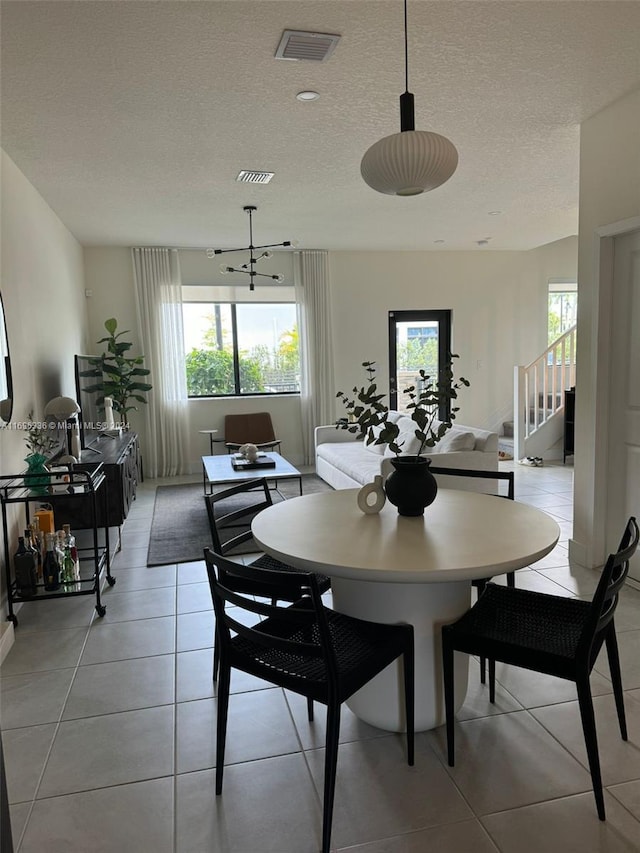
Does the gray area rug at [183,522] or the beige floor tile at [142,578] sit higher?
the gray area rug at [183,522]

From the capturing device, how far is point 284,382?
7.74m

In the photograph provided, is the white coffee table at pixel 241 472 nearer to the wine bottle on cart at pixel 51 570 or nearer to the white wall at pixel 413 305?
the wine bottle on cart at pixel 51 570

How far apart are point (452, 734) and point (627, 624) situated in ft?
4.87

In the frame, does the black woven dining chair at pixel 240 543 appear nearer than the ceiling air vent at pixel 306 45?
Yes

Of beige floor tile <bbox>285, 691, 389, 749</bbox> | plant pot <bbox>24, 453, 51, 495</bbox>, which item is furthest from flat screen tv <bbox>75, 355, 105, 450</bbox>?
beige floor tile <bbox>285, 691, 389, 749</bbox>

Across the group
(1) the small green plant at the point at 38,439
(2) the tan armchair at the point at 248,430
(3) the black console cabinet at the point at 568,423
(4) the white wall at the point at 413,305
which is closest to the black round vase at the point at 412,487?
(1) the small green plant at the point at 38,439

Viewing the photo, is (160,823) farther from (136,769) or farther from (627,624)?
(627,624)

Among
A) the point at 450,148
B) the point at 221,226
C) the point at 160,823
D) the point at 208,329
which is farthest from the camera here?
the point at 208,329

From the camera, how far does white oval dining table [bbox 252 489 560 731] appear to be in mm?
1747

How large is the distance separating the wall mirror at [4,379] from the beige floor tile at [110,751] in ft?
5.59

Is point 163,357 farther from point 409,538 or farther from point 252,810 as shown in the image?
point 252,810

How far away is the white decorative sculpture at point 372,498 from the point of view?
2.31 m

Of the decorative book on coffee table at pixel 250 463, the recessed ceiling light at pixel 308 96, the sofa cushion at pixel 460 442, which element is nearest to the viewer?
the recessed ceiling light at pixel 308 96

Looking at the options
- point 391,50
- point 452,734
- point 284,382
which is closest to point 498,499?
point 452,734
